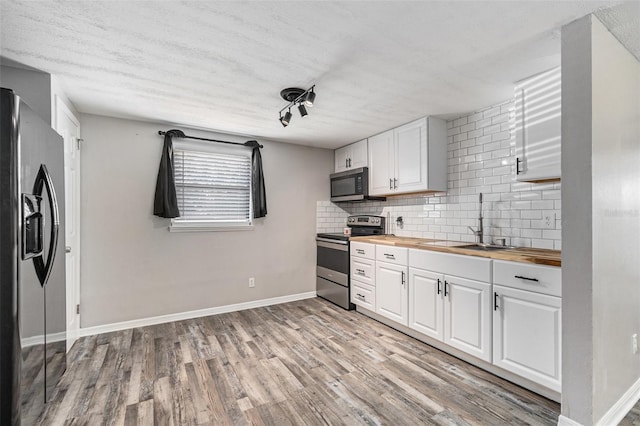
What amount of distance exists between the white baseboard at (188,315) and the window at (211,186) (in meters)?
1.01

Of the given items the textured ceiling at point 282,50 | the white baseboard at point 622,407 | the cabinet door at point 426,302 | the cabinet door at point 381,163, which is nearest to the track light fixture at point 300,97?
the textured ceiling at point 282,50

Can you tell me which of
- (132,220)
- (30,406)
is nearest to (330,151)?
(132,220)

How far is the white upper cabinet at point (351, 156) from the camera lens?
411 cm

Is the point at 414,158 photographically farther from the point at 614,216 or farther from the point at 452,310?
the point at 614,216

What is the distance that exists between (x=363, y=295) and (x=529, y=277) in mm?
1906

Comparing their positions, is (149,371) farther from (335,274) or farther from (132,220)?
(335,274)

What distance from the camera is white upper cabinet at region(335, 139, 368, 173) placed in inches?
162

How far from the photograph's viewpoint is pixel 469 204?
3.10 m

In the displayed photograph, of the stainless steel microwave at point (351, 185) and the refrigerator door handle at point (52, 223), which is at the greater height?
the stainless steel microwave at point (351, 185)

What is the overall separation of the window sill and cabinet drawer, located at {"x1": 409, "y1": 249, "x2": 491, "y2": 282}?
2.18 meters

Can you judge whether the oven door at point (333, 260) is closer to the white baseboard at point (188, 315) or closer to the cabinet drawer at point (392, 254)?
the white baseboard at point (188, 315)

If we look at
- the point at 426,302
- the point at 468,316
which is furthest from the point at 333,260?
the point at 468,316

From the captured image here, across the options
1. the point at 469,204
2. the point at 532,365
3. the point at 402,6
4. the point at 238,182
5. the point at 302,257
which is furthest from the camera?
the point at 302,257

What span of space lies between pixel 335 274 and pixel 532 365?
242 centimetres
